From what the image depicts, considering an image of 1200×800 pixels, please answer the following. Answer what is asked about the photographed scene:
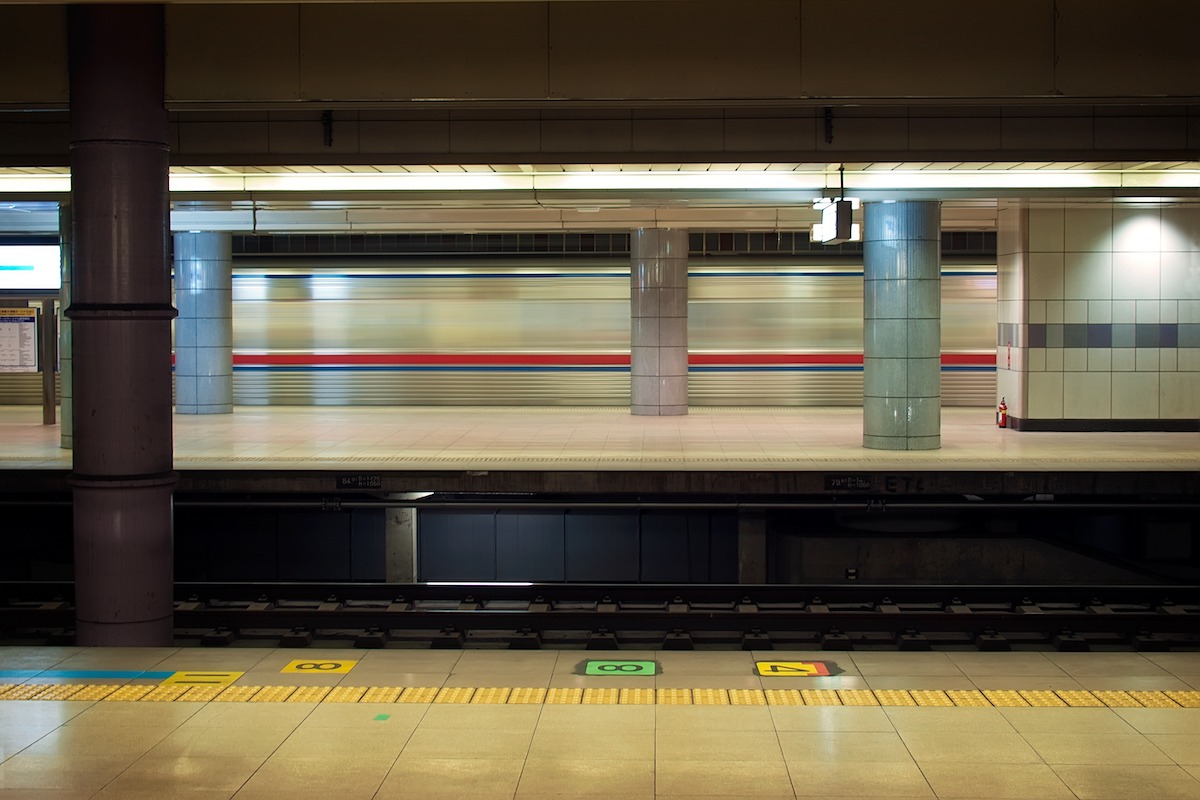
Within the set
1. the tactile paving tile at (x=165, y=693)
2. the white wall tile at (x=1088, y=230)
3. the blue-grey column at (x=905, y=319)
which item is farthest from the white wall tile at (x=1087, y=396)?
the tactile paving tile at (x=165, y=693)

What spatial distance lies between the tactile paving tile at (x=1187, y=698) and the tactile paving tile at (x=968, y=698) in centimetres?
90

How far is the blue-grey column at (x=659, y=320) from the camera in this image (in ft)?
54.2

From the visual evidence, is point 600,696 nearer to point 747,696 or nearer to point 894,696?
point 747,696

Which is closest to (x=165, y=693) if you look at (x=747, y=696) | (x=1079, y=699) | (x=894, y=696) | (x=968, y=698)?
(x=747, y=696)

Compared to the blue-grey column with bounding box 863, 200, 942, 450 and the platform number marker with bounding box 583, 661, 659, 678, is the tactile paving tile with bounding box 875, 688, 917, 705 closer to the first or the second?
the platform number marker with bounding box 583, 661, 659, 678

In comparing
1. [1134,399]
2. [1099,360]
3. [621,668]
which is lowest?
[621,668]

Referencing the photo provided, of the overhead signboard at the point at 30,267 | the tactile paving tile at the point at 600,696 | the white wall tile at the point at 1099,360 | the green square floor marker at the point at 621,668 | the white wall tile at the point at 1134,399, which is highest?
the overhead signboard at the point at 30,267

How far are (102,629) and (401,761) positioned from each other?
3.00 m

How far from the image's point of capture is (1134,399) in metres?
13.9

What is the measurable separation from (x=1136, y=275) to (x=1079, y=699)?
980 cm

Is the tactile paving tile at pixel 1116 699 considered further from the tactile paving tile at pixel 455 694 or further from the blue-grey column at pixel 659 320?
the blue-grey column at pixel 659 320

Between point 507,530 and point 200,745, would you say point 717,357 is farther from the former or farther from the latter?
point 200,745

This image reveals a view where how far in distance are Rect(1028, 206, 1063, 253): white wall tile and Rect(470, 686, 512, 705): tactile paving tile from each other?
10.5 metres

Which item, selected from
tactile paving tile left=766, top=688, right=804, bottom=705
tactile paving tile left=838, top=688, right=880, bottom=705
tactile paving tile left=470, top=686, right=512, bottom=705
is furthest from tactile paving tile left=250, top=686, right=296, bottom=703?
tactile paving tile left=838, top=688, right=880, bottom=705
